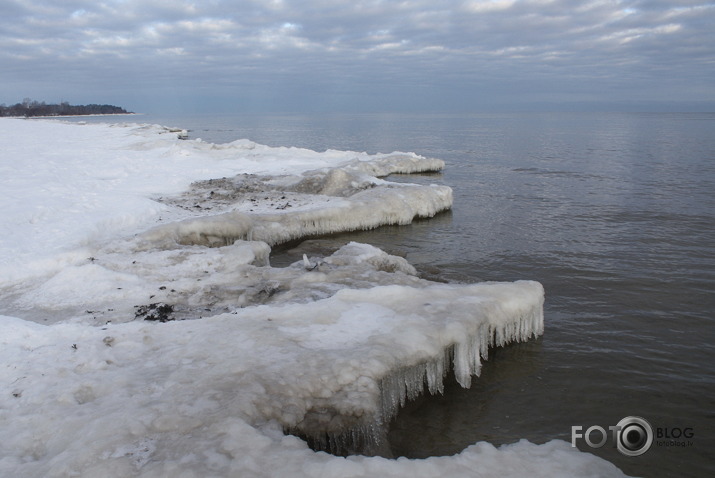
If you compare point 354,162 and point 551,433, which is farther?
point 354,162

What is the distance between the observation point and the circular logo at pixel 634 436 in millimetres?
7355

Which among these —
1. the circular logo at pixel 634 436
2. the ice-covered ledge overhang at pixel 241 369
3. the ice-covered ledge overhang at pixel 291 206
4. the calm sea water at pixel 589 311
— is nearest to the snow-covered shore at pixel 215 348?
the ice-covered ledge overhang at pixel 241 369

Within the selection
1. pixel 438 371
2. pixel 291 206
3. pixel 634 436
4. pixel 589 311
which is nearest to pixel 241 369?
pixel 438 371

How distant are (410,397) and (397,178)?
28062mm

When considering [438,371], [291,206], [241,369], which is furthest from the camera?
[291,206]

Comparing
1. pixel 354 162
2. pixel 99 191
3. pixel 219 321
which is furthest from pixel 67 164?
pixel 219 321

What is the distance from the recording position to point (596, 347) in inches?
408

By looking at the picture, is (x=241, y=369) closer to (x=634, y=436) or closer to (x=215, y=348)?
(x=215, y=348)

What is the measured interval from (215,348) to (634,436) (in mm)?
6745

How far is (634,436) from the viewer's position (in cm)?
779

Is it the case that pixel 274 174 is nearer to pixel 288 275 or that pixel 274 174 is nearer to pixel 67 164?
pixel 67 164

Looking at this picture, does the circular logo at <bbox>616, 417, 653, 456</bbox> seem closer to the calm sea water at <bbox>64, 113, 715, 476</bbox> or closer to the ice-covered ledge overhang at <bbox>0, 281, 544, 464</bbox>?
the calm sea water at <bbox>64, 113, 715, 476</bbox>

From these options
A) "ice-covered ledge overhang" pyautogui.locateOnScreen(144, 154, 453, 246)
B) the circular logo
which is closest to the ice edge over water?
the circular logo

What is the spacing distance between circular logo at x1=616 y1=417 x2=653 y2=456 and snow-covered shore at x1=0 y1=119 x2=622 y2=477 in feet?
7.83
